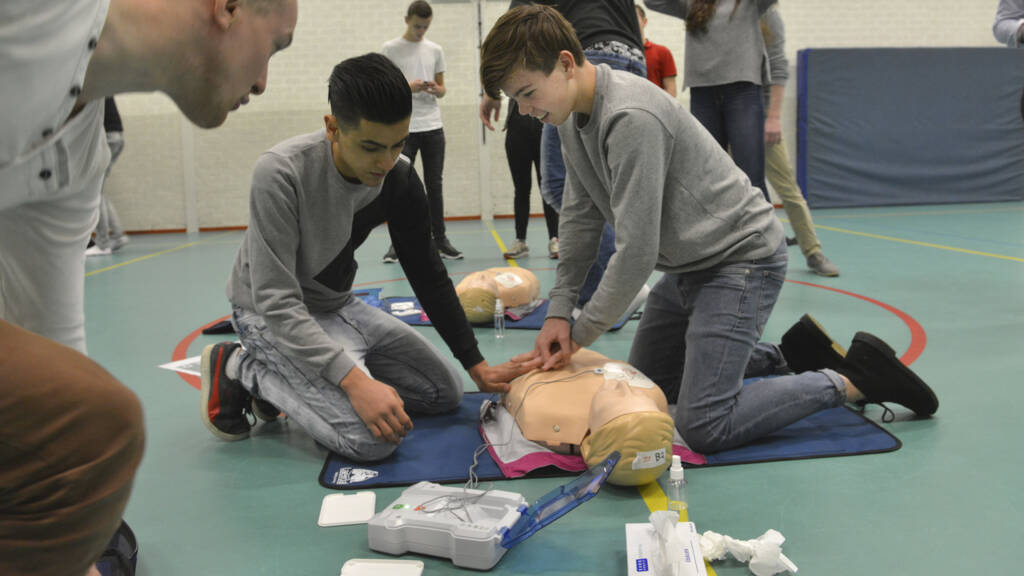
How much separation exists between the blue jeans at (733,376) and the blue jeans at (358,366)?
76 centimetres

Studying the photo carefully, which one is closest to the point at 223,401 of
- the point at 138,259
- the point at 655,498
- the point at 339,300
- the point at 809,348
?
the point at 339,300

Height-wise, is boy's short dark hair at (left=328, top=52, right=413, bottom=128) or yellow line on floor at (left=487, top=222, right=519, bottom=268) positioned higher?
boy's short dark hair at (left=328, top=52, right=413, bottom=128)

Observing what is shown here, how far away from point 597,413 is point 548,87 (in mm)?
804

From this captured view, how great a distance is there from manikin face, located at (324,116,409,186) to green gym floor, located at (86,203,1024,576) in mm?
791

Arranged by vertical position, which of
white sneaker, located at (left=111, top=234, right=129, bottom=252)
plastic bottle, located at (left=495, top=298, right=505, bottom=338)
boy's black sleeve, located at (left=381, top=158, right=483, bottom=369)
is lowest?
white sneaker, located at (left=111, top=234, right=129, bottom=252)

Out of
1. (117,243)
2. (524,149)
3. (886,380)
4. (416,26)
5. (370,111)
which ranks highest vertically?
(416,26)

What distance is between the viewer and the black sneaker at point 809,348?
2.47 m

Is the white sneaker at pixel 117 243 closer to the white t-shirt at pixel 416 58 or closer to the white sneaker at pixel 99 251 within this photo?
the white sneaker at pixel 99 251

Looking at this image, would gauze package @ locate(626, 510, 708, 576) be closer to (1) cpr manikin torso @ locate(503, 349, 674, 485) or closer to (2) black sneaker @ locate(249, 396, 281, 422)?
(1) cpr manikin torso @ locate(503, 349, 674, 485)

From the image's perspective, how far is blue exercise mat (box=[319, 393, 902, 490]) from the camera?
192cm

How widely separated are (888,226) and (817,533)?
20.3ft

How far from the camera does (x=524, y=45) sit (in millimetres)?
1851

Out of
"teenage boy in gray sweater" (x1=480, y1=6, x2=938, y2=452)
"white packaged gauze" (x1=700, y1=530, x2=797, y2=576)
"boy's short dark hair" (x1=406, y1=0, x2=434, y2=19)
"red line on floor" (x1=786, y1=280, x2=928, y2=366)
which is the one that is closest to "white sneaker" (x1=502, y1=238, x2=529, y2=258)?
"boy's short dark hair" (x1=406, y1=0, x2=434, y2=19)

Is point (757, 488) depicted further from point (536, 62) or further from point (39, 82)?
point (39, 82)
